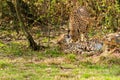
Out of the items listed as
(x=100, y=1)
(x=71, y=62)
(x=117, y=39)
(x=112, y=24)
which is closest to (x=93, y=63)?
(x=71, y=62)

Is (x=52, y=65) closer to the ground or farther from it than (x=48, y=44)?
farther from it

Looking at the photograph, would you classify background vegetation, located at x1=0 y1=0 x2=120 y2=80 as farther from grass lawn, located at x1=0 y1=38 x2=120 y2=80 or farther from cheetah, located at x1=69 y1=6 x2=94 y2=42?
cheetah, located at x1=69 y1=6 x2=94 y2=42

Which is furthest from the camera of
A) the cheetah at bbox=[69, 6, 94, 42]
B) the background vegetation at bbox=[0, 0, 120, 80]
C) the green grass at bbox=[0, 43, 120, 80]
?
the cheetah at bbox=[69, 6, 94, 42]

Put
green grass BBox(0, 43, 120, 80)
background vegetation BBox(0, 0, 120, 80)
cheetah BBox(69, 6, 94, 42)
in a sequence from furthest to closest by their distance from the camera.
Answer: cheetah BBox(69, 6, 94, 42)
background vegetation BBox(0, 0, 120, 80)
green grass BBox(0, 43, 120, 80)

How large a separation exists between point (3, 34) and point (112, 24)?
5.83 meters

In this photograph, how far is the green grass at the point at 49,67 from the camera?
33.1 feet

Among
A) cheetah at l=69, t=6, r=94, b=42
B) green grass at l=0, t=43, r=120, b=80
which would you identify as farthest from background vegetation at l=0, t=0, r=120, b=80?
cheetah at l=69, t=6, r=94, b=42

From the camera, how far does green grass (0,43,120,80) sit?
10.1 m

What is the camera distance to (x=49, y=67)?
1160 cm

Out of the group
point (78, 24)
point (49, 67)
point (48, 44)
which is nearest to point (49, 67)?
point (49, 67)

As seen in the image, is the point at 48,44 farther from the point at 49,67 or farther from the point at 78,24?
the point at 49,67

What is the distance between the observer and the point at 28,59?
13102 millimetres

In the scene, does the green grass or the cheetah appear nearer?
the green grass

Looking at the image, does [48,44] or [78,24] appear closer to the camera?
[48,44]
